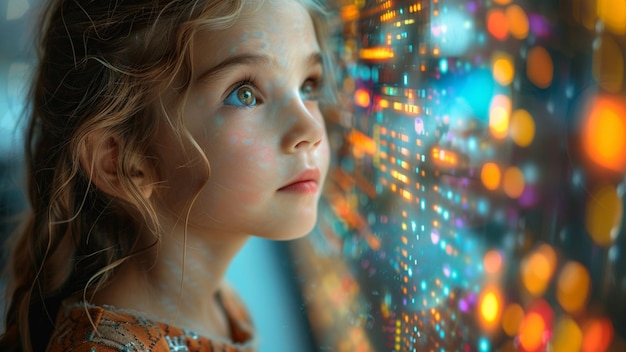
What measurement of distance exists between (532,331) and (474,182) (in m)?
0.12

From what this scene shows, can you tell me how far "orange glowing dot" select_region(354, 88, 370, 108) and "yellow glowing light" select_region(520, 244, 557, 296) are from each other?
29 centimetres

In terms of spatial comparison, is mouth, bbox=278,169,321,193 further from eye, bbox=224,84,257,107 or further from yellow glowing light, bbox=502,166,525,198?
yellow glowing light, bbox=502,166,525,198

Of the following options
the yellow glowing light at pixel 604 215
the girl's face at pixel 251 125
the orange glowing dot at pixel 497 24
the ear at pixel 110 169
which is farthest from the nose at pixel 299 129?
the yellow glowing light at pixel 604 215

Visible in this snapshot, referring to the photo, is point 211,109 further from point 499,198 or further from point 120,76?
point 499,198

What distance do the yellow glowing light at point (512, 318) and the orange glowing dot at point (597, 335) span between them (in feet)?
0.21

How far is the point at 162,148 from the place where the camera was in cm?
74

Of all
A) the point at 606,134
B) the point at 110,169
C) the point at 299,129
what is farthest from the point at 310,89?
the point at 606,134

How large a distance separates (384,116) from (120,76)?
0.31 m

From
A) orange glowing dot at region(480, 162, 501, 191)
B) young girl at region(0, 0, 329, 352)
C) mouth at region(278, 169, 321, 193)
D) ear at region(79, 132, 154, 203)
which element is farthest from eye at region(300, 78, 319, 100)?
orange glowing dot at region(480, 162, 501, 191)

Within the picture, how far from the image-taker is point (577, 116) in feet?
1.26

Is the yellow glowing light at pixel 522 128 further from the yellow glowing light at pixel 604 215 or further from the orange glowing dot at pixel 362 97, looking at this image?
the orange glowing dot at pixel 362 97

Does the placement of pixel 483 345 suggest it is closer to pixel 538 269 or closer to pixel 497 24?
pixel 538 269

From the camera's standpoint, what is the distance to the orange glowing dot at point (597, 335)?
1.17ft

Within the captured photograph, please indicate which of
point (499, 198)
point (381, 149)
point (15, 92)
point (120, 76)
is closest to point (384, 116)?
point (381, 149)
